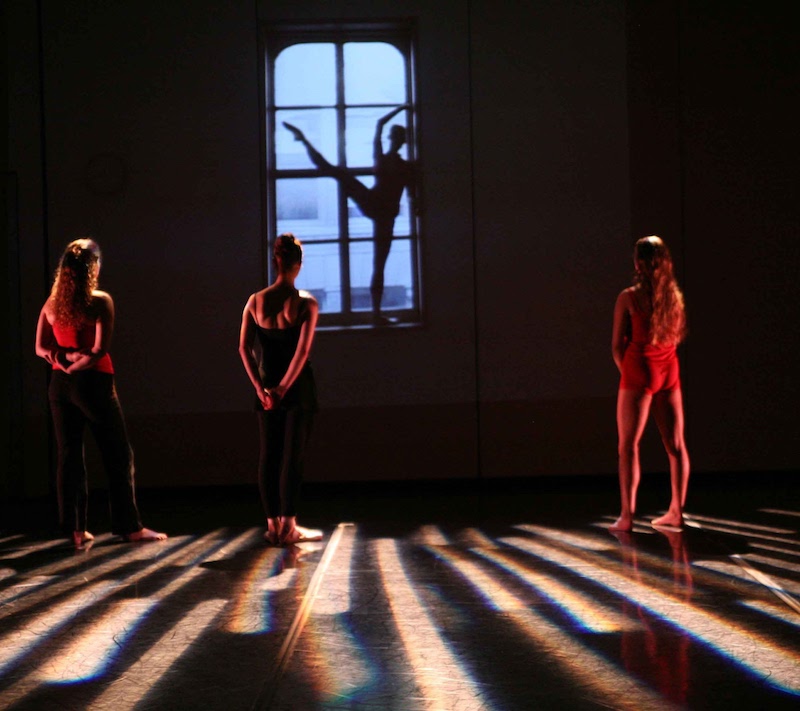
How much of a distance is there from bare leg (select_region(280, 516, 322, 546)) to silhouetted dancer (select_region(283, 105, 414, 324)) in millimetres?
2237

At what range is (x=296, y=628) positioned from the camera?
312 cm

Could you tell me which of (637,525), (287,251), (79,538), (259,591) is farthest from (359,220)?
(259,591)

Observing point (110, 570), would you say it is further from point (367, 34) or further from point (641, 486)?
point (367, 34)

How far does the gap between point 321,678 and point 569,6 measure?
212 inches

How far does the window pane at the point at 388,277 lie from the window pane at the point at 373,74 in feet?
3.29

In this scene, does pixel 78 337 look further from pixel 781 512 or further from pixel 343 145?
pixel 781 512

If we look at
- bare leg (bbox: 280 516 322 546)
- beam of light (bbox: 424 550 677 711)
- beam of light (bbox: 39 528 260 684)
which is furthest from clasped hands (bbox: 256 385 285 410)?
beam of light (bbox: 424 550 677 711)

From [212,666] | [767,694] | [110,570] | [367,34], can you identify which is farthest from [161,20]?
[767,694]

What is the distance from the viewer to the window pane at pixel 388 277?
6699mm

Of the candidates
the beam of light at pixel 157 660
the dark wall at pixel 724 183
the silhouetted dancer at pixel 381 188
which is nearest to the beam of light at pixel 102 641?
the beam of light at pixel 157 660

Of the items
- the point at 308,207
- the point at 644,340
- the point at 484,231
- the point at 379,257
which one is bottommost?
the point at 644,340

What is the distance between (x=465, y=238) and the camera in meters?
6.66

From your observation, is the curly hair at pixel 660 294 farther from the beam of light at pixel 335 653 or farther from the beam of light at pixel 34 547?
the beam of light at pixel 34 547

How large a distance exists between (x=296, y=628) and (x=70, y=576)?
1338mm
